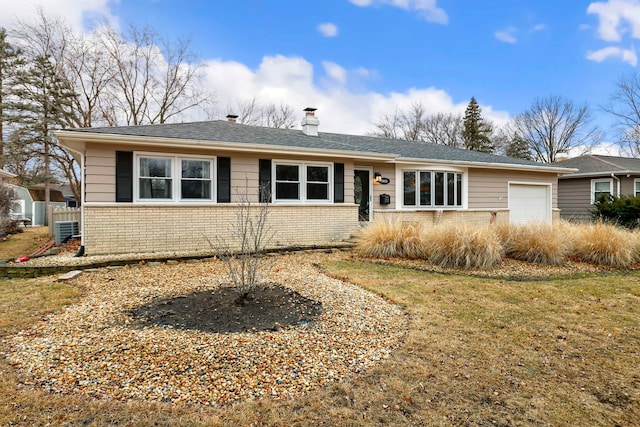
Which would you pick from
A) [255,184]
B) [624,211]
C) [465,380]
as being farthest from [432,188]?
[465,380]

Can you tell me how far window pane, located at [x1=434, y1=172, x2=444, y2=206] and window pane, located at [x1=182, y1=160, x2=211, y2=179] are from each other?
7.92 meters

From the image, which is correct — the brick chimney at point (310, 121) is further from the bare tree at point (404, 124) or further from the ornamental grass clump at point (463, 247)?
the bare tree at point (404, 124)

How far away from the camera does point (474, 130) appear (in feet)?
103

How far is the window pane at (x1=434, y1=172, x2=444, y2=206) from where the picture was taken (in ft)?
41.4

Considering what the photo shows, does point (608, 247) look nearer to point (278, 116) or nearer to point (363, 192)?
point (363, 192)

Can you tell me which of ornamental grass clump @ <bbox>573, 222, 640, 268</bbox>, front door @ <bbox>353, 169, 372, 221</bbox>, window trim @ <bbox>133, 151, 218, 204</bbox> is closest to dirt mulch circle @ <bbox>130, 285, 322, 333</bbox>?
window trim @ <bbox>133, 151, 218, 204</bbox>

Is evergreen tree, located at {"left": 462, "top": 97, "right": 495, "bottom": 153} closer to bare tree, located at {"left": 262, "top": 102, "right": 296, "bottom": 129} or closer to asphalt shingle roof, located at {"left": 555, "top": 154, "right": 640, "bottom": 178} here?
asphalt shingle roof, located at {"left": 555, "top": 154, "right": 640, "bottom": 178}

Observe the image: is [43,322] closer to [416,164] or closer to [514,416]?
[514,416]

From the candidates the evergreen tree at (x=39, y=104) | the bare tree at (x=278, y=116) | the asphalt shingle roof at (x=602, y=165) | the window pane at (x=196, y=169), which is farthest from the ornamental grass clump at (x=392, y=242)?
the bare tree at (x=278, y=116)

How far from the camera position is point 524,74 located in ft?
65.6

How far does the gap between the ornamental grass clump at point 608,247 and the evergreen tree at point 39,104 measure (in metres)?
22.8

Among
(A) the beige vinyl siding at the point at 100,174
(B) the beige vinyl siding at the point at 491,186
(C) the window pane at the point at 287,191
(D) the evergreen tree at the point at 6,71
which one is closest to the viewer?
(A) the beige vinyl siding at the point at 100,174

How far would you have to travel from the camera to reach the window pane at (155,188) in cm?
846

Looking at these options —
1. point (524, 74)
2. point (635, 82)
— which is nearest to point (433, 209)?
point (524, 74)
